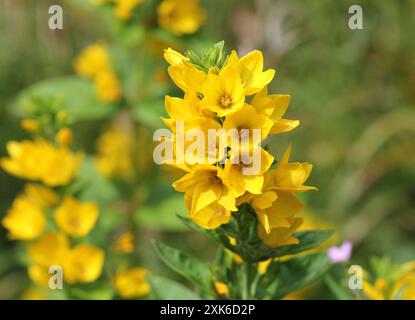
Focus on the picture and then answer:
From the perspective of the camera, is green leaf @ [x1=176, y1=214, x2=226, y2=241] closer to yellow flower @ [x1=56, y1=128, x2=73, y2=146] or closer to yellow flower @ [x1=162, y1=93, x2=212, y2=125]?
yellow flower @ [x1=162, y1=93, x2=212, y2=125]

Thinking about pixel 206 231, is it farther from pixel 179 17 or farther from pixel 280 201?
pixel 179 17

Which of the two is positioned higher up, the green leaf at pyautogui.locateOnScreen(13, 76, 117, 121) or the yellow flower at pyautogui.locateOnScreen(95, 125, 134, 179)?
the green leaf at pyautogui.locateOnScreen(13, 76, 117, 121)

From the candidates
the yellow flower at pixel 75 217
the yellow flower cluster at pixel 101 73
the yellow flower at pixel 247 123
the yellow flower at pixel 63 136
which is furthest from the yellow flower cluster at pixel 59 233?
the yellow flower at pixel 247 123

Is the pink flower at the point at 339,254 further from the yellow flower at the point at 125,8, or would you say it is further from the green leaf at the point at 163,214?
the yellow flower at the point at 125,8

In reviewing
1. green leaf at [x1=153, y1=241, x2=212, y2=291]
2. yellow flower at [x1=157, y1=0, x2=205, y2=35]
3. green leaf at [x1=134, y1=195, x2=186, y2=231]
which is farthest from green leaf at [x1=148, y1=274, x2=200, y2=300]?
yellow flower at [x1=157, y1=0, x2=205, y2=35]

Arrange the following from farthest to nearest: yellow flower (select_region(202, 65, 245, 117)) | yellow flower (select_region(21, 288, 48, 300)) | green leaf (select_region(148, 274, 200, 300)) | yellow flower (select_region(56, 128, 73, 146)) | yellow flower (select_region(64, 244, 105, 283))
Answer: yellow flower (select_region(21, 288, 48, 300)) < yellow flower (select_region(56, 128, 73, 146)) < yellow flower (select_region(64, 244, 105, 283)) < green leaf (select_region(148, 274, 200, 300)) < yellow flower (select_region(202, 65, 245, 117))

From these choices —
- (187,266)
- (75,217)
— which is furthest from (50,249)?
(187,266)
